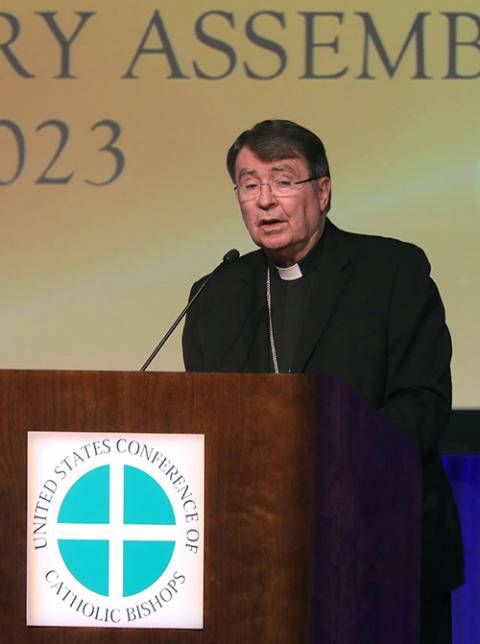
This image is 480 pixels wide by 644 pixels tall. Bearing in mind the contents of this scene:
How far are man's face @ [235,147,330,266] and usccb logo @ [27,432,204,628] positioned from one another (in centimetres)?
101

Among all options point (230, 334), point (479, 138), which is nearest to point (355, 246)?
point (230, 334)

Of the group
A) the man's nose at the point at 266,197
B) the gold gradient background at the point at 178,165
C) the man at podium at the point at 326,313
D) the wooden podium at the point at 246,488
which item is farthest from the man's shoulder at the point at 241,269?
the wooden podium at the point at 246,488

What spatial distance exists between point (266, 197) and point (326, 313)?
264 mm

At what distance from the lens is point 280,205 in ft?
10.2

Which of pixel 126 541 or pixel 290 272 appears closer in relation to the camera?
pixel 126 541

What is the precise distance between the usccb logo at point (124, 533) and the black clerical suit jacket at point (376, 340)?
0.65 meters

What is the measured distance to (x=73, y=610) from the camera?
2180 millimetres

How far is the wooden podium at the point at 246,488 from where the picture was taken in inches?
84.3

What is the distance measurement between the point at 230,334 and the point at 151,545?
1.04 metres

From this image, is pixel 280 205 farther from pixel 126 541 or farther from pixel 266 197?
pixel 126 541

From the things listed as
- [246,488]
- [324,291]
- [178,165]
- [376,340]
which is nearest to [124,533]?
[246,488]

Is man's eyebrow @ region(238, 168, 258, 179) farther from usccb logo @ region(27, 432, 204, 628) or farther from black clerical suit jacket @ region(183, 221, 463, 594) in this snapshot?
usccb logo @ region(27, 432, 204, 628)

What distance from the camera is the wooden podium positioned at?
214cm

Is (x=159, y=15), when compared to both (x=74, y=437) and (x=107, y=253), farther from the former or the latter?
(x=74, y=437)
